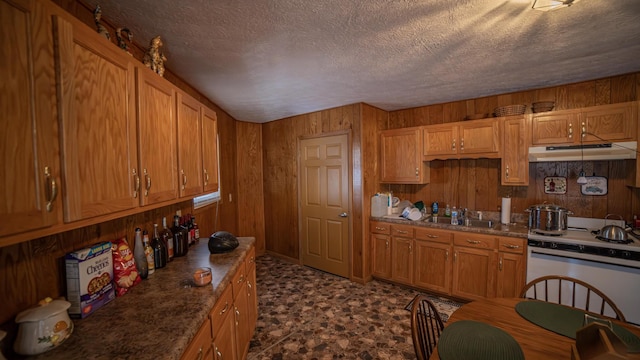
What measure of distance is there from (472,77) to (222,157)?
10.4ft

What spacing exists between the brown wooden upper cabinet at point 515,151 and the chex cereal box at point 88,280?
139 inches

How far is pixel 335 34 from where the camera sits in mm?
1716

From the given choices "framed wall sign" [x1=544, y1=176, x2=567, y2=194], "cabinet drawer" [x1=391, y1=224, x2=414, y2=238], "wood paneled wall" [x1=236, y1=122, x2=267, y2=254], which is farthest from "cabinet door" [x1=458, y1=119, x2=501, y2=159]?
"wood paneled wall" [x1=236, y1=122, x2=267, y2=254]

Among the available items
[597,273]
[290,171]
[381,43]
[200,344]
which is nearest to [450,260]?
[597,273]

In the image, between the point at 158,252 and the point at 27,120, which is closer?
the point at 27,120

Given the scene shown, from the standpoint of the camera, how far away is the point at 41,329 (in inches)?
37.2

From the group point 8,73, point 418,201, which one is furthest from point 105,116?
point 418,201

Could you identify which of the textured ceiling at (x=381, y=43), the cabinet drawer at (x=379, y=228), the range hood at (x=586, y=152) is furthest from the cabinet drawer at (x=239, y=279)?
the range hood at (x=586, y=152)

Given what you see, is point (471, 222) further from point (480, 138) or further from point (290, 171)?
point (290, 171)

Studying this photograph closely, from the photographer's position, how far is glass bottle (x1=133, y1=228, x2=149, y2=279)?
5.16ft

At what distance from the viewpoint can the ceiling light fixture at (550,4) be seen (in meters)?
1.39

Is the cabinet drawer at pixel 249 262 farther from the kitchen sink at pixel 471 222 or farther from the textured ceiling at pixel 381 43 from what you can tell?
the kitchen sink at pixel 471 222

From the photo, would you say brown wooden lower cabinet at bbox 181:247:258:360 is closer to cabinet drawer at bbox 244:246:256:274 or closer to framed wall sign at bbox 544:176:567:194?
cabinet drawer at bbox 244:246:256:274

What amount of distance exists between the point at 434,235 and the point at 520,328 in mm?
1768
